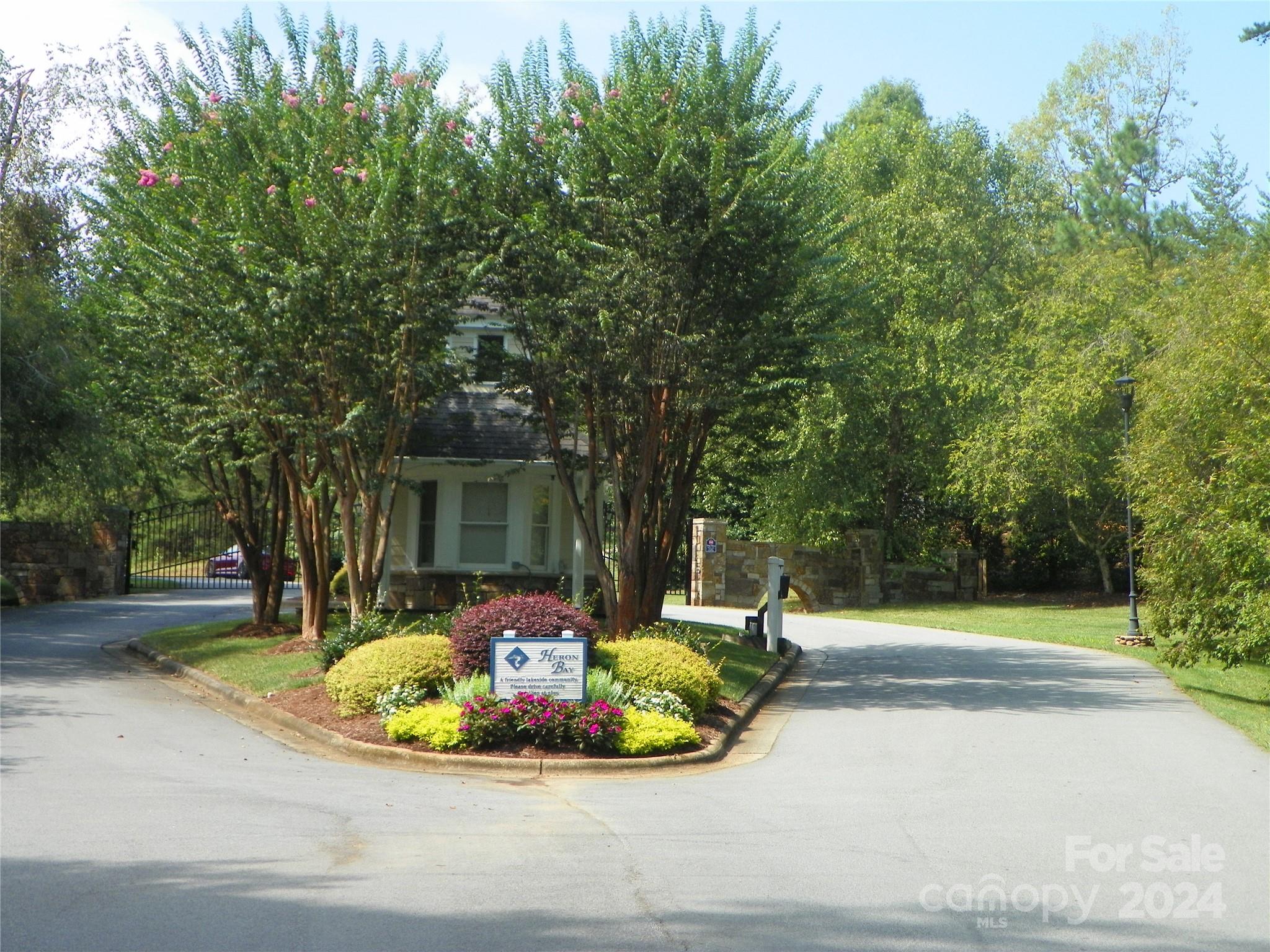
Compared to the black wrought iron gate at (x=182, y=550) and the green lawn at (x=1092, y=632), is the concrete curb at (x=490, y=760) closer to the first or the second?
the green lawn at (x=1092, y=632)

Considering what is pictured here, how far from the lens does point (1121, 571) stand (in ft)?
124

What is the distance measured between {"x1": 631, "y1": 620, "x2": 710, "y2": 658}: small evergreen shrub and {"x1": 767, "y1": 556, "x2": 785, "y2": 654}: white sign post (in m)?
3.73

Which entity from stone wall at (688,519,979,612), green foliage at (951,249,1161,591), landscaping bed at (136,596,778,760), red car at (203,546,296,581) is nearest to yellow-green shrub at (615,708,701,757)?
landscaping bed at (136,596,778,760)

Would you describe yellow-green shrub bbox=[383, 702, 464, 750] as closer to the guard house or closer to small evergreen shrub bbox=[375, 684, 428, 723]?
small evergreen shrub bbox=[375, 684, 428, 723]

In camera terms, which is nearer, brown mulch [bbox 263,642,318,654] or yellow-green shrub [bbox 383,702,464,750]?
yellow-green shrub [bbox 383,702,464,750]

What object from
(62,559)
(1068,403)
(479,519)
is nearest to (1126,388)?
(1068,403)

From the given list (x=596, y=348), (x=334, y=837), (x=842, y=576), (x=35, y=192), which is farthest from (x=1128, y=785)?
(x=842, y=576)

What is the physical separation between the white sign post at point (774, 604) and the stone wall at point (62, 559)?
17044 millimetres

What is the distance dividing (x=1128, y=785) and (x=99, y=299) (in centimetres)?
1523

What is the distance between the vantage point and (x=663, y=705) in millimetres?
12070

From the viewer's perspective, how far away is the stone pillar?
111 feet

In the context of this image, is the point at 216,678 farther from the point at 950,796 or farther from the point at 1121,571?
the point at 1121,571

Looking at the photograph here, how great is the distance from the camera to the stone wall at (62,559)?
89.8 feet

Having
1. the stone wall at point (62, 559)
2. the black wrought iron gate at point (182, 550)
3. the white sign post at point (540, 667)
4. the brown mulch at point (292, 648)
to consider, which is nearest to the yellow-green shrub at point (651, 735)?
the white sign post at point (540, 667)
